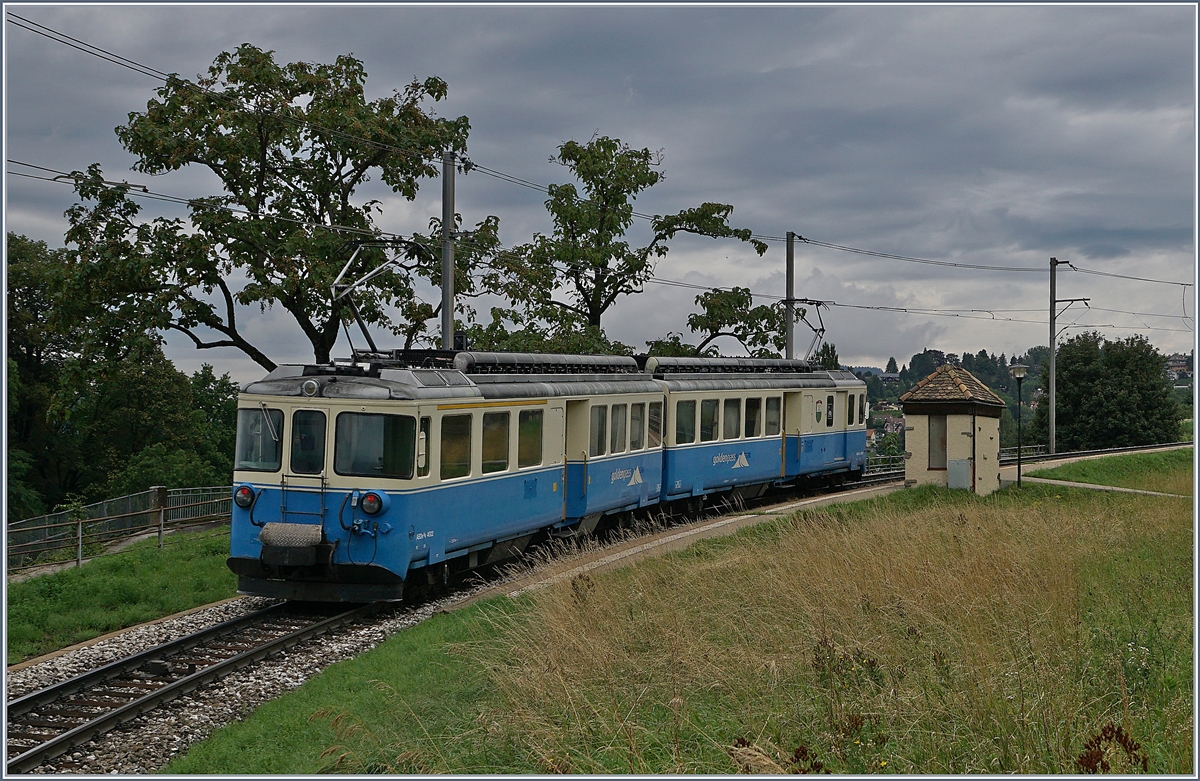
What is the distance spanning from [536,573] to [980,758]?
30.2ft

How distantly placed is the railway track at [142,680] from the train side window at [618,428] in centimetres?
577

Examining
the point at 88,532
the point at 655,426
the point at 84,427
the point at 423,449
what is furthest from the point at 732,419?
the point at 84,427

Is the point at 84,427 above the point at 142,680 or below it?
above

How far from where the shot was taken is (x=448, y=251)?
18.4m

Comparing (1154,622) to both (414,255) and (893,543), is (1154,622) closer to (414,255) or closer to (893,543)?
(893,543)

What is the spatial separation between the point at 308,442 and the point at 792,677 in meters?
7.22

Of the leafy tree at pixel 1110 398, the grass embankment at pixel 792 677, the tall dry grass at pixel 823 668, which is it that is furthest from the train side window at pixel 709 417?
the leafy tree at pixel 1110 398

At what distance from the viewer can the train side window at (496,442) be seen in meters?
14.3

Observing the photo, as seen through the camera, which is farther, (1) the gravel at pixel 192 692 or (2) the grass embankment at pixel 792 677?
(1) the gravel at pixel 192 692

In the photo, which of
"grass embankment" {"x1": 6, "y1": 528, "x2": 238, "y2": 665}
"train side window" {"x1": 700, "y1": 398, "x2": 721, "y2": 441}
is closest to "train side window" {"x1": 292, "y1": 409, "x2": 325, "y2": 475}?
"grass embankment" {"x1": 6, "y1": 528, "x2": 238, "y2": 665}

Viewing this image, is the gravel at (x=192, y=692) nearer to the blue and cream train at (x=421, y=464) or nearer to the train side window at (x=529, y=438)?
the blue and cream train at (x=421, y=464)

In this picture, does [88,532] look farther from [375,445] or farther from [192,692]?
[192,692]

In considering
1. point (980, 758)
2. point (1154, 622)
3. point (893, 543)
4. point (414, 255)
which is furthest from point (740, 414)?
point (980, 758)

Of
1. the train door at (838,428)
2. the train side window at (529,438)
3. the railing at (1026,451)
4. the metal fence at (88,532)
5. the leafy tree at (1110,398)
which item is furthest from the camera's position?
the leafy tree at (1110,398)
